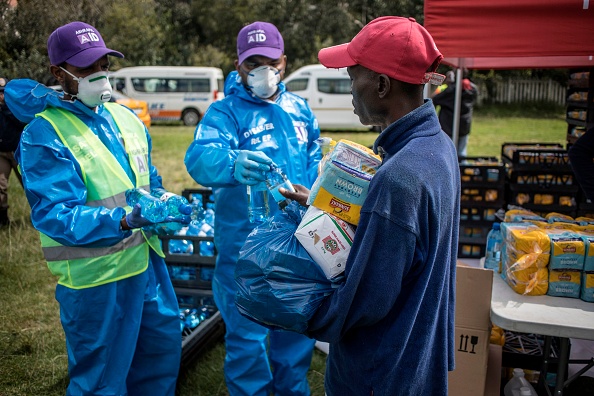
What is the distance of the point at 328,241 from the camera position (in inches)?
62.6

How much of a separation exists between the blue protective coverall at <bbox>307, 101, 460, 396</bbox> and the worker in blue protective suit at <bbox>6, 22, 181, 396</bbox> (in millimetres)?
1189

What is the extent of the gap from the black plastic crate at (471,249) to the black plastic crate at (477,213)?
0.76 ft

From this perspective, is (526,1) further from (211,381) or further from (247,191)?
(211,381)

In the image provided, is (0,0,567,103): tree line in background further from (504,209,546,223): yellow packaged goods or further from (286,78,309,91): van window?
(504,209,546,223): yellow packaged goods

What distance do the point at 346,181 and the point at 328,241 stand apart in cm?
19

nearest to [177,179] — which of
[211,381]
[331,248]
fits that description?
[211,381]

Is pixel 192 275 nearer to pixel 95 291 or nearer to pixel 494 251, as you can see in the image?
pixel 95 291

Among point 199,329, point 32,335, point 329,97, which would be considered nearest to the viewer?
point 199,329

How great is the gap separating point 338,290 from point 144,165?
5.42ft

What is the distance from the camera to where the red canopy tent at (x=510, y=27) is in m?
3.29

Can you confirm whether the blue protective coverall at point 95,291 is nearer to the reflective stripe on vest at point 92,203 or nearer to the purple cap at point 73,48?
the reflective stripe on vest at point 92,203

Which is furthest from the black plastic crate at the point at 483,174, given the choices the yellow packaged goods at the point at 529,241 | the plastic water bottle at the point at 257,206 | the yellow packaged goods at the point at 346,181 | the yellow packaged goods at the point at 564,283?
the yellow packaged goods at the point at 346,181

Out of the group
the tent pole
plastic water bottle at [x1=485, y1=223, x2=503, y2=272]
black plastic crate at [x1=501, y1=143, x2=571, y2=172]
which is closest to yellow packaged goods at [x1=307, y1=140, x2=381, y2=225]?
plastic water bottle at [x1=485, y1=223, x2=503, y2=272]

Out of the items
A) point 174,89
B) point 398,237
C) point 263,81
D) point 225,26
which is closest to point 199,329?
point 263,81
